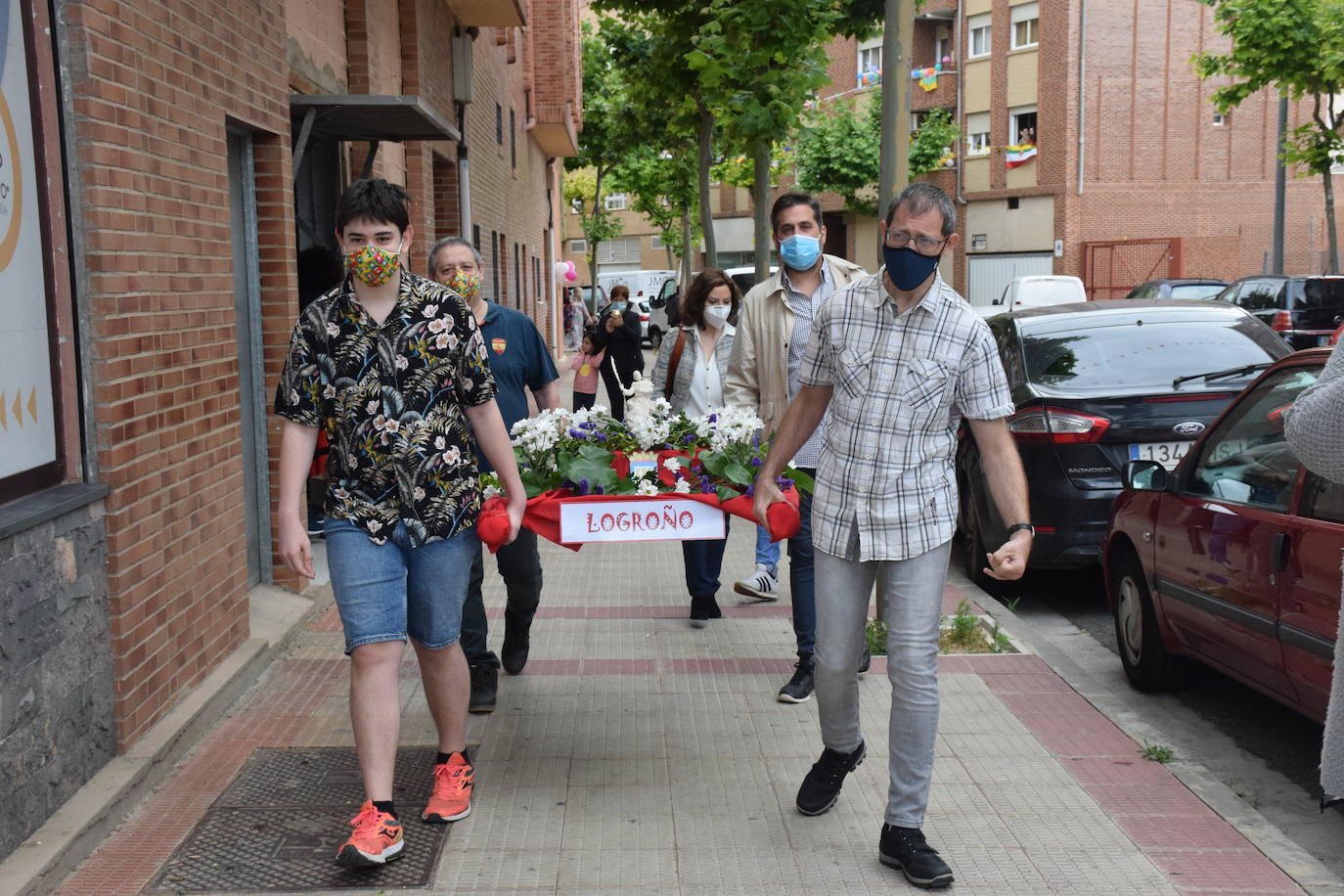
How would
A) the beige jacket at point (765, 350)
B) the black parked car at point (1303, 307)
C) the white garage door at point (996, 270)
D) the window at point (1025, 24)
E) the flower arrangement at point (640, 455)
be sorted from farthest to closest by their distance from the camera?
the white garage door at point (996, 270)
the window at point (1025, 24)
the black parked car at point (1303, 307)
the beige jacket at point (765, 350)
the flower arrangement at point (640, 455)

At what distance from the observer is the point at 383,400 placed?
4.04 m

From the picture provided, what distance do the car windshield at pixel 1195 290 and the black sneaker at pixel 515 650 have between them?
21.3 m

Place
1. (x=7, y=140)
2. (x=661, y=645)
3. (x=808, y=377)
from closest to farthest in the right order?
1. (x=7, y=140)
2. (x=808, y=377)
3. (x=661, y=645)

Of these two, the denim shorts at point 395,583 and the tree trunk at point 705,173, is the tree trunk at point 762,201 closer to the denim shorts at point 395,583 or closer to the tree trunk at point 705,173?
the tree trunk at point 705,173

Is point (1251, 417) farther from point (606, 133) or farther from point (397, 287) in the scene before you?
point (606, 133)

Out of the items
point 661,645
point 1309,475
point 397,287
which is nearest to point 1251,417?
point 1309,475

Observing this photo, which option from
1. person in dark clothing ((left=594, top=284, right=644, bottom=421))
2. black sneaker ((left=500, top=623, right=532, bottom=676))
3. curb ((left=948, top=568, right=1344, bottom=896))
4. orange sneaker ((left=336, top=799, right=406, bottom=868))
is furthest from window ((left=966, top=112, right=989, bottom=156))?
orange sneaker ((left=336, top=799, right=406, bottom=868))

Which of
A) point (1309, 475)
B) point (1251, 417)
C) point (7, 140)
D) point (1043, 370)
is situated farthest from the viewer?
point (1043, 370)

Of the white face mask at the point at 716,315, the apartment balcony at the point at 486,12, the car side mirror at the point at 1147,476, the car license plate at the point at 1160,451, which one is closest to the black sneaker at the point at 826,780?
the car side mirror at the point at 1147,476

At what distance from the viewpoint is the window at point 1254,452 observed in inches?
200

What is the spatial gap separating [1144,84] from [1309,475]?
39750 mm

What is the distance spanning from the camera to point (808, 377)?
14.2 feet

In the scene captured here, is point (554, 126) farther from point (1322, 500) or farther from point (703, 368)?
point (1322, 500)

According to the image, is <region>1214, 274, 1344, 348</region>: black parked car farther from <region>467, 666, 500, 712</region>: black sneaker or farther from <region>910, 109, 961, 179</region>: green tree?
<region>910, 109, 961, 179</region>: green tree
